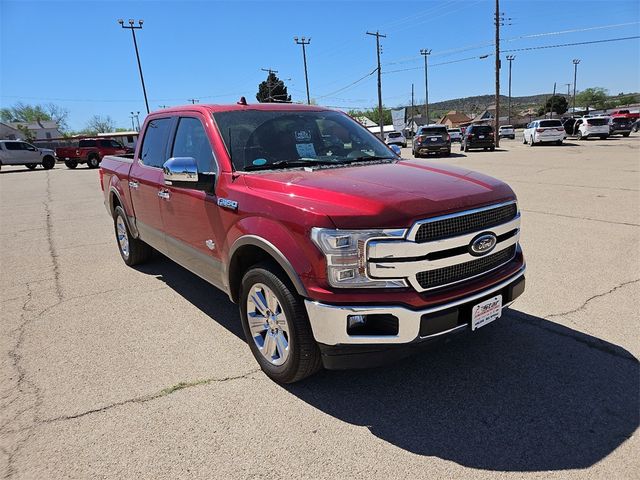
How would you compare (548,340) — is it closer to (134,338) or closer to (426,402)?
(426,402)

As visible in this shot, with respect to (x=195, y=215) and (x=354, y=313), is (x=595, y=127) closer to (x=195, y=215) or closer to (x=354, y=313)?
(x=195, y=215)

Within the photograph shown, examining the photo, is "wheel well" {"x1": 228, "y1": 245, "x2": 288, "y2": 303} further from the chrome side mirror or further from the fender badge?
the chrome side mirror

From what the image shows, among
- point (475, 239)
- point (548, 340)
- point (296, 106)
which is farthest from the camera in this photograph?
point (296, 106)

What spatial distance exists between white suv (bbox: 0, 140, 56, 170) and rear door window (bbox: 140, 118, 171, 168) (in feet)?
105

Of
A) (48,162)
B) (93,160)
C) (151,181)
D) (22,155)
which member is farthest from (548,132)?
(22,155)

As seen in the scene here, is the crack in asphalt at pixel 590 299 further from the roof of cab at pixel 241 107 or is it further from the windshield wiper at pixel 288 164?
the roof of cab at pixel 241 107

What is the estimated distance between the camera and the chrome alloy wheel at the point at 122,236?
611 cm

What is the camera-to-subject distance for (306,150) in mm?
3773

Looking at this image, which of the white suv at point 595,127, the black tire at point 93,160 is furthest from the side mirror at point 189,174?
the white suv at point 595,127

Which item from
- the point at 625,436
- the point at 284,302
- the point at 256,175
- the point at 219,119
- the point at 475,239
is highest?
the point at 219,119

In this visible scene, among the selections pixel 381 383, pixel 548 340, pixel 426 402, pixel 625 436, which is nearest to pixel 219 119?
pixel 381 383

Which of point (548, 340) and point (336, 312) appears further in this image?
point (548, 340)

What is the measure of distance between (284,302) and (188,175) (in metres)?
1.33

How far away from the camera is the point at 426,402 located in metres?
2.86
